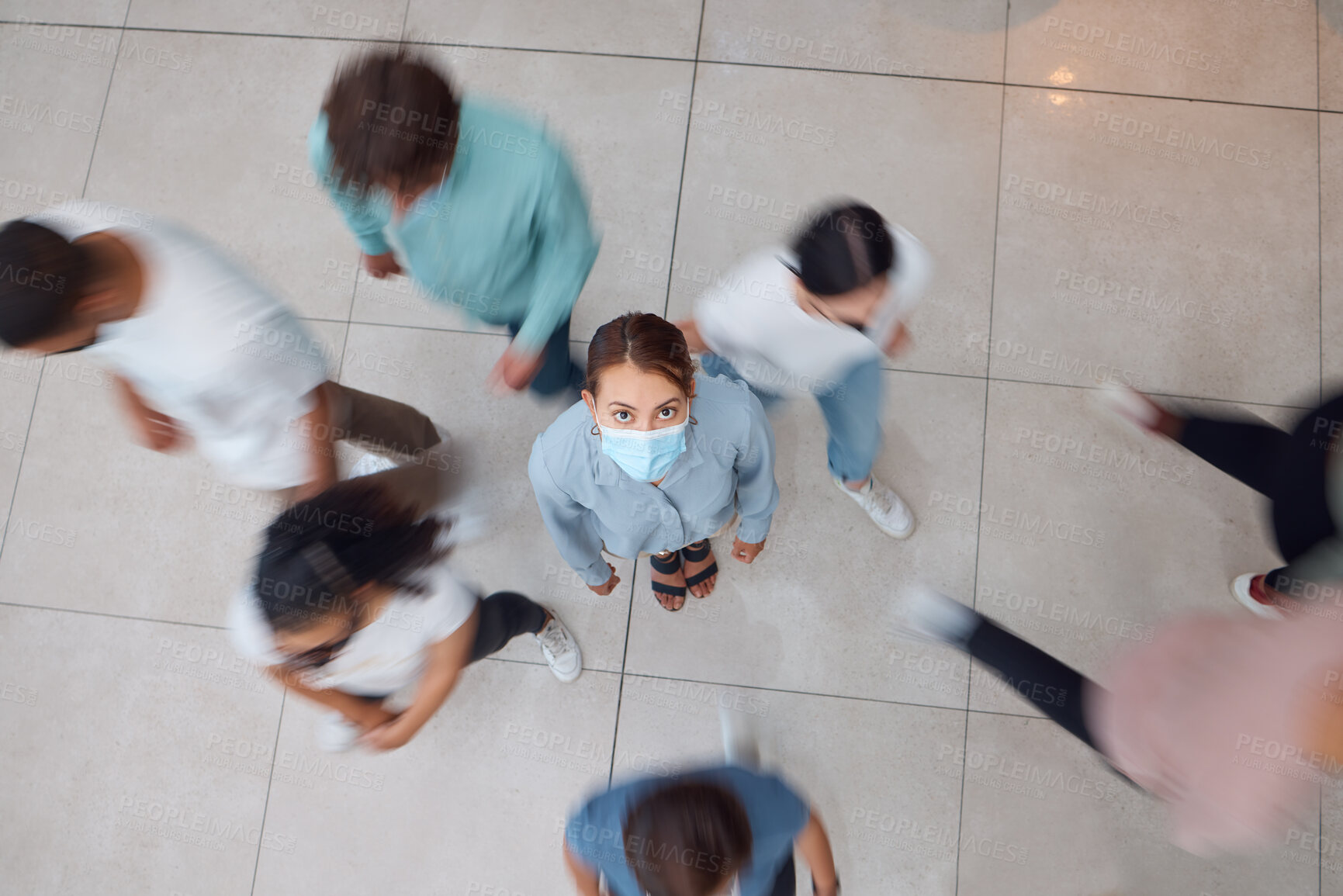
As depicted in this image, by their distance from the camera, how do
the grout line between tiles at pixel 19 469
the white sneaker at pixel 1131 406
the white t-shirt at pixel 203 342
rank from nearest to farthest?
the white t-shirt at pixel 203 342 → the white sneaker at pixel 1131 406 → the grout line between tiles at pixel 19 469

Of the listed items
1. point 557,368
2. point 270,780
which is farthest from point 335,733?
point 557,368

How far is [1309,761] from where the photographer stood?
59.2 inches

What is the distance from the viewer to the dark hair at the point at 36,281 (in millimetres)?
1512

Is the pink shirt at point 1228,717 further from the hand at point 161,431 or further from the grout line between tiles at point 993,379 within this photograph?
the hand at point 161,431

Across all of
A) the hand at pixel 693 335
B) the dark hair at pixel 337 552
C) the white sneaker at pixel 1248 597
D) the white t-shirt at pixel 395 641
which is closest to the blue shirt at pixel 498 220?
the hand at pixel 693 335

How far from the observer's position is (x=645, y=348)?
1.54 m

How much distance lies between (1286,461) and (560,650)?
7.03 ft

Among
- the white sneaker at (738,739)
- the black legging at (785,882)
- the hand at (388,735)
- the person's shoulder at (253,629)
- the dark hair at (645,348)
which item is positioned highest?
the dark hair at (645,348)

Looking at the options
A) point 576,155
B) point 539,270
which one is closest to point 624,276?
point 576,155

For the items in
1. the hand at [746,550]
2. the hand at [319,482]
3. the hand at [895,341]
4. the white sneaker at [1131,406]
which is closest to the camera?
the hand at [895,341]

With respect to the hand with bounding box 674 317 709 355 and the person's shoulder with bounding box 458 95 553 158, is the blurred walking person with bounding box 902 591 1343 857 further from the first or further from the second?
the person's shoulder with bounding box 458 95 553 158

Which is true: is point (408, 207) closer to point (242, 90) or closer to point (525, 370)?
point (525, 370)

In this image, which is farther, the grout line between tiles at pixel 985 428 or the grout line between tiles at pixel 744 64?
the grout line between tiles at pixel 744 64

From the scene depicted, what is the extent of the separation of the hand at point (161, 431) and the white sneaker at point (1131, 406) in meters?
2.73
